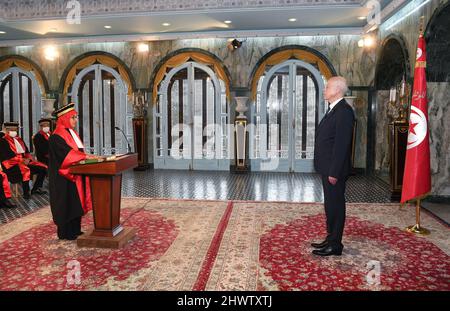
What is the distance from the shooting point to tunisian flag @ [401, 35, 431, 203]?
5008 millimetres

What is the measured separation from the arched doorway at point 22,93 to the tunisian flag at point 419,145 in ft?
32.2

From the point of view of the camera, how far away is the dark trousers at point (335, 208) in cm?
399

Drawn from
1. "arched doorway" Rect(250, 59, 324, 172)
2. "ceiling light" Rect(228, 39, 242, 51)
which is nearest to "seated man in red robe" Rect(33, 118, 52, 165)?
"ceiling light" Rect(228, 39, 242, 51)

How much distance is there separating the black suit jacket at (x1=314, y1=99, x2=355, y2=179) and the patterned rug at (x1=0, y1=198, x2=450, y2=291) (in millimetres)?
908

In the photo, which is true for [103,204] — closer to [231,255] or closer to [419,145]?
[231,255]

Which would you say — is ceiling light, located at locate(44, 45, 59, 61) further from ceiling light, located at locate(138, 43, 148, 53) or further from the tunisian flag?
the tunisian flag

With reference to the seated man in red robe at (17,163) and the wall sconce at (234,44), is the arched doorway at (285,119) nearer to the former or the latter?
the wall sconce at (234,44)

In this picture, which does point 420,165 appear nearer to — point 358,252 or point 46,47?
point 358,252

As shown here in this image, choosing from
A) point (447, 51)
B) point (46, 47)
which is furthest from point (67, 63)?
point (447, 51)

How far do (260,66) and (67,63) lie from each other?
17.5 feet

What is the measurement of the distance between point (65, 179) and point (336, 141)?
116 inches

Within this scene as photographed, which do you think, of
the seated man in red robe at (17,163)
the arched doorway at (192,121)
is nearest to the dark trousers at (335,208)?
the seated man in red robe at (17,163)

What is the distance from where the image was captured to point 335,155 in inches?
151

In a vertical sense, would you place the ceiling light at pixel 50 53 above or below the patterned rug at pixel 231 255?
above
